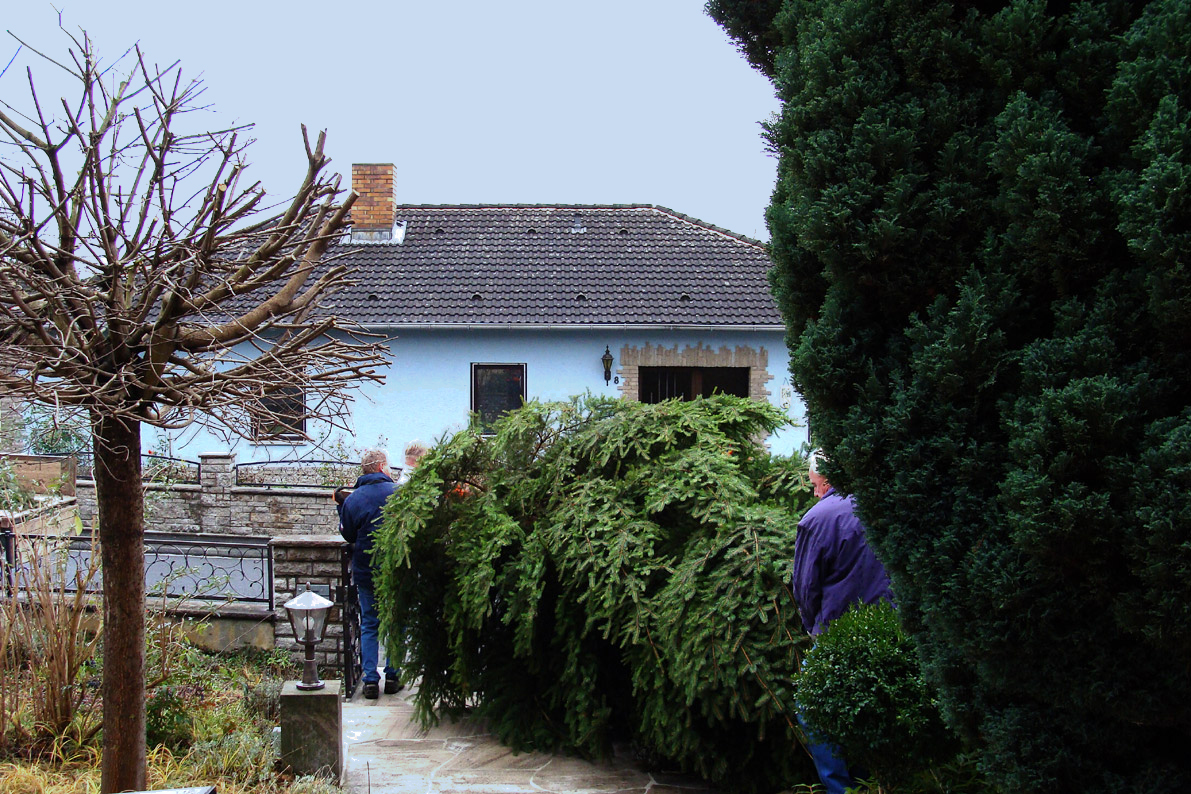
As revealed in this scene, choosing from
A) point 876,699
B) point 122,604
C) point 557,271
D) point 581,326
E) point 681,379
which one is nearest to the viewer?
point 876,699

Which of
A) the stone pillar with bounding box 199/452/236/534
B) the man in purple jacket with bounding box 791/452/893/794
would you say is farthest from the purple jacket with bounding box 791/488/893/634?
the stone pillar with bounding box 199/452/236/534

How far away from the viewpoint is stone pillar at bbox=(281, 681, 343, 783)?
502cm

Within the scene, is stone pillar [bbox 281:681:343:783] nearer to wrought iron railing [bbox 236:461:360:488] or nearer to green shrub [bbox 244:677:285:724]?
green shrub [bbox 244:677:285:724]

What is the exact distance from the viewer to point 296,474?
1467 cm

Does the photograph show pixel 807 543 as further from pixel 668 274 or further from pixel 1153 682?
pixel 668 274

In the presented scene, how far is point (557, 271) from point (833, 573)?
12629 mm

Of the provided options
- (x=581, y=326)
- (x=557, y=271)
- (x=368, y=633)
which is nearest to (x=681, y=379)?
(x=581, y=326)

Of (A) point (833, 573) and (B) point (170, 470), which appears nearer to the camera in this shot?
(A) point (833, 573)

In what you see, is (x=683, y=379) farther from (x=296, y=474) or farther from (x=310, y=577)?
(x=310, y=577)

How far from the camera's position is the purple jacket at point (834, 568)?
4316 millimetres

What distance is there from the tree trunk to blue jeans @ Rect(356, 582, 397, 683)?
3158 millimetres

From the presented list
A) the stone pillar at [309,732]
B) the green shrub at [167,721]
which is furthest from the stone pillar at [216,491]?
the stone pillar at [309,732]

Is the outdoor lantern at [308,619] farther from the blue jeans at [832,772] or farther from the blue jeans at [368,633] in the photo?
the blue jeans at [832,772]

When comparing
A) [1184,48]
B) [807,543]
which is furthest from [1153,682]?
[807,543]
